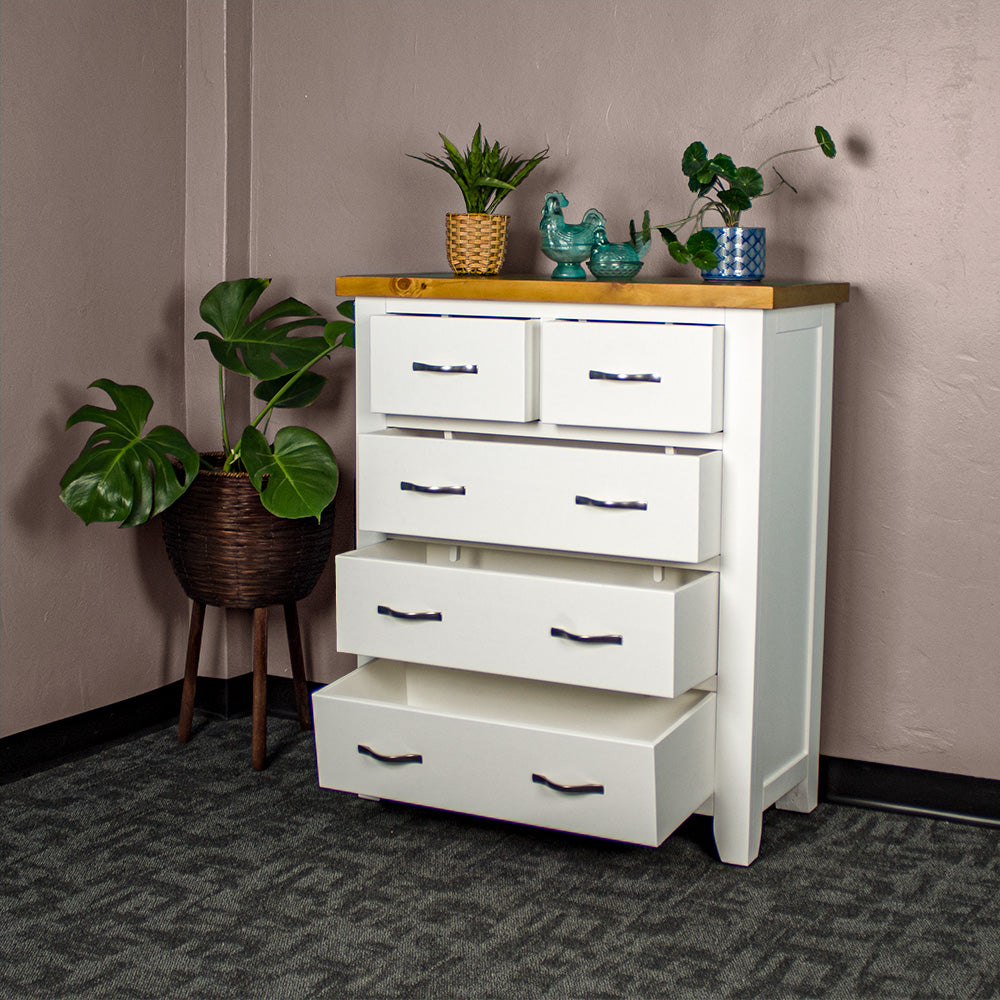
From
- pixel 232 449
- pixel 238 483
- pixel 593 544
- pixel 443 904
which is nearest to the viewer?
pixel 443 904

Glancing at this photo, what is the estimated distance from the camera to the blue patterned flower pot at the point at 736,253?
223cm

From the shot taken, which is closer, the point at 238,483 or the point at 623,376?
the point at 623,376

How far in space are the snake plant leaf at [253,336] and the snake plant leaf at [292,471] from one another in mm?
167

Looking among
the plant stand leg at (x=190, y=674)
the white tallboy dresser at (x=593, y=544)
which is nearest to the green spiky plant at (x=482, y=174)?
the white tallboy dresser at (x=593, y=544)

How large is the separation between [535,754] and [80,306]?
1.35 m

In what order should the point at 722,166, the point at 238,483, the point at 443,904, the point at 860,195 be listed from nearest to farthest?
the point at 443,904
the point at 722,166
the point at 860,195
the point at 238,483

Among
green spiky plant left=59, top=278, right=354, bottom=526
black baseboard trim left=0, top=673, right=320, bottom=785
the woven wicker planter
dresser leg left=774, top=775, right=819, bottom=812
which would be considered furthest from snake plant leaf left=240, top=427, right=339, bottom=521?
dresser leg left=774, top=775, right=819, bottom=812

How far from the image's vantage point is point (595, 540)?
214 centimetres

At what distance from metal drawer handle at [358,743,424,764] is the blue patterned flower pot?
98 cm

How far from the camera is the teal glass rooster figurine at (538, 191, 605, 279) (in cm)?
232

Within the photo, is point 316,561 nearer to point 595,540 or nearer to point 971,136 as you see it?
point 595,540

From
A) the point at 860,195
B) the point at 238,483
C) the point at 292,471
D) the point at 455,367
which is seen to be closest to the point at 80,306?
the point at 238,483

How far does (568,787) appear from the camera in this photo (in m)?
2.09

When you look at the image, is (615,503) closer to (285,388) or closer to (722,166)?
(722,166)
